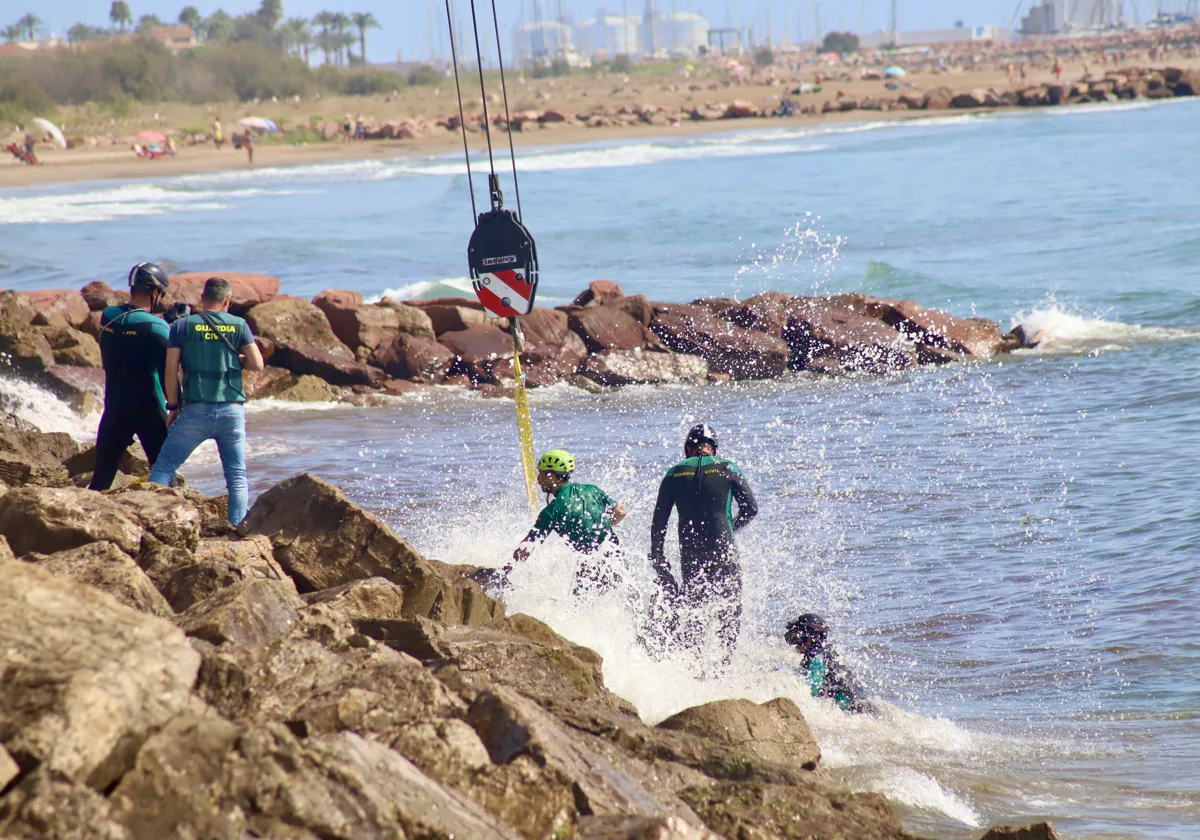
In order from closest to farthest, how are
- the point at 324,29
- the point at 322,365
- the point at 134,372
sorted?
the point at 134,372
the point at 322,365
the point at 324,29

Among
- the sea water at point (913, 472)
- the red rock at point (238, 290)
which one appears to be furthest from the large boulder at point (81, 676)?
the red rock at point (238, 290)

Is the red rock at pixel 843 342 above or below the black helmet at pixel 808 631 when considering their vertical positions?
below

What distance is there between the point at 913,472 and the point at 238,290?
33.8 ft

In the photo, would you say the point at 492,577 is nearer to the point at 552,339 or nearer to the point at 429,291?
the point at 552,339

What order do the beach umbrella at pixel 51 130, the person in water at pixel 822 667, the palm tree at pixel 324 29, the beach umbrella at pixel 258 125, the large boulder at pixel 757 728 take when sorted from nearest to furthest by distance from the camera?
the large boulder at pixel 757 728, the person in water at pixel 822 667, the beach umbrella at pixel 51 130, the beach umbrella at pixel 258 125, the palm tree at pixel 324 29

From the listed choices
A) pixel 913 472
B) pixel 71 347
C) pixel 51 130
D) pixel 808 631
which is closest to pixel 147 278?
pixel 808 631

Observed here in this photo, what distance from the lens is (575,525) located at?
773cm

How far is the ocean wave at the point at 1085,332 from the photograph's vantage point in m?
20.2

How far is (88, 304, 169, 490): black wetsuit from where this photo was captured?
8.38 m

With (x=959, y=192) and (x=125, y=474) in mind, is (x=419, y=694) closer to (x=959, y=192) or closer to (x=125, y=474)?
(x=125, y=474)

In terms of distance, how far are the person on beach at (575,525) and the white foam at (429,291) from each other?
18.5 meters

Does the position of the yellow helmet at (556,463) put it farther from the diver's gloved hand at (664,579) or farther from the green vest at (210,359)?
the green vest at (210,359)

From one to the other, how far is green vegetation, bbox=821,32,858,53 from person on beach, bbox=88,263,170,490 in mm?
169665

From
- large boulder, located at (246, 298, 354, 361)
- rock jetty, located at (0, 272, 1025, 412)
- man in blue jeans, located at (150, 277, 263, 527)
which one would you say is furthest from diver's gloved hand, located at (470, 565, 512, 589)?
large boulder, located at (246, 298, 354, 361)
